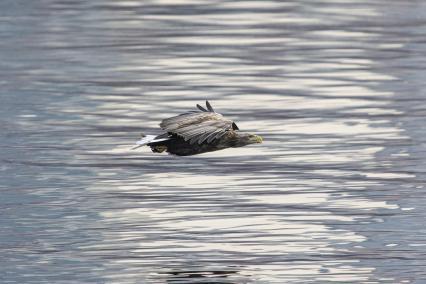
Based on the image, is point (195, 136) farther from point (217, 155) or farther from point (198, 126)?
point (217, 155)

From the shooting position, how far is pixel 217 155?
80.8ft

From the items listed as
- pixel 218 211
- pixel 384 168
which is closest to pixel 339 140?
pixel 384 168

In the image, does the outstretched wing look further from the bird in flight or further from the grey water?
the grey water

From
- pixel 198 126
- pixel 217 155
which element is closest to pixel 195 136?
pixel 198 126

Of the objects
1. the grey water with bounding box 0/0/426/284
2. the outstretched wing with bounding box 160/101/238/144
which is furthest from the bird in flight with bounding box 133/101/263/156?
the grey water with bounding box 0/0/426/284

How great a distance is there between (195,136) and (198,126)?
0.33 metres

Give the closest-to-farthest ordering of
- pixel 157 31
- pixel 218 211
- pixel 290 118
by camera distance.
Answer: pixel 218 211 < pixel 290 118 < pixel 157 31

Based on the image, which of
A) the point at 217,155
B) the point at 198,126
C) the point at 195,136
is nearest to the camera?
the point at 195,136

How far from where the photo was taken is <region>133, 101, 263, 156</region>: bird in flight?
19.0m

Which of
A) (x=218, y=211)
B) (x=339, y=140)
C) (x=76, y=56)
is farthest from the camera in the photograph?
(x=76, y=56)

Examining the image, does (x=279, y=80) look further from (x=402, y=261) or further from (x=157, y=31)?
(x=402, y=261)

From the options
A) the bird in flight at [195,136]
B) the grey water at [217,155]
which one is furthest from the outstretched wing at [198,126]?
the grey water at [217,155]

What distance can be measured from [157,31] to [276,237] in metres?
20.2

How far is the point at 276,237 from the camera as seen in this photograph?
758 inches
